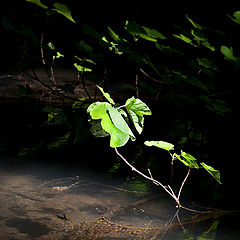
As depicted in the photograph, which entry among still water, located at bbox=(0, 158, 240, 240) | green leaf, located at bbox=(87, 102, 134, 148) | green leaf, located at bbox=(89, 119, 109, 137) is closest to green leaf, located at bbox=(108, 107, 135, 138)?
green leaf, located at bbox=(87, 102, 134, 148)

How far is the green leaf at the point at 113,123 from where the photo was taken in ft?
2.77

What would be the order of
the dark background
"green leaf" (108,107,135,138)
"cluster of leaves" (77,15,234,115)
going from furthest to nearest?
the dark background → "cluster of leaves" (77,15,234,115) → "green leaf" (108,107,135,138)

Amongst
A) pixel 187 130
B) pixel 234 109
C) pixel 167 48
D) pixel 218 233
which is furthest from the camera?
pixel 234 109

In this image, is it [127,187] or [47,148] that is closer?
[127,187]

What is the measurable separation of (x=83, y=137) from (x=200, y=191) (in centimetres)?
72

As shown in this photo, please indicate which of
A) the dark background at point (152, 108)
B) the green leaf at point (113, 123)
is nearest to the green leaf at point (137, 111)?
the green leaf at point (113, 123)

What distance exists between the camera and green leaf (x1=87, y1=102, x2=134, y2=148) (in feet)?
2.77

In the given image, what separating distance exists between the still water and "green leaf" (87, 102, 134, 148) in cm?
31

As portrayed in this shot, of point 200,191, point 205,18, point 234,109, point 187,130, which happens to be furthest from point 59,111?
point 205,18

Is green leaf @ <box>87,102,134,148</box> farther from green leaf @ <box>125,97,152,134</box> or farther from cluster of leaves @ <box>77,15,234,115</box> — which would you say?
cluster of leaves @ <box>77,15,234,115</box>

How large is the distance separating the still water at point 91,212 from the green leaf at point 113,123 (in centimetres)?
31

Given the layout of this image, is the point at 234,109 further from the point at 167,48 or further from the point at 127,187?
the point at 127,187

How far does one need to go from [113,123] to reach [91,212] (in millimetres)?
416

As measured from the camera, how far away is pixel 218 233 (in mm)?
1048
